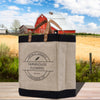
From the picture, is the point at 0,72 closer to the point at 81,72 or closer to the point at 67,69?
the point at 81,72

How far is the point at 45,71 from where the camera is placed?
1927 mm

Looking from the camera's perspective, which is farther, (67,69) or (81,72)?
(81,72)

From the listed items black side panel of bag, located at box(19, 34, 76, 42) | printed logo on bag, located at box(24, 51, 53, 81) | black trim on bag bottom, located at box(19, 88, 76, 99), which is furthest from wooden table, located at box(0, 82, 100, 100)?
black side panel of bag, located at box(19, 34, 76, 42)

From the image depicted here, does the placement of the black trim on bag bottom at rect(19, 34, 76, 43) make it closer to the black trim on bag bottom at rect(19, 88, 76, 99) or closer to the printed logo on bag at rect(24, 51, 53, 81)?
the printed logo on bag at rect(24, 51, 53, 81)

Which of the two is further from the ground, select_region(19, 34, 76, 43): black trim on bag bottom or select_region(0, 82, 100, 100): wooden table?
select_region(19, 34, 76, 43): black trim on bag bottom

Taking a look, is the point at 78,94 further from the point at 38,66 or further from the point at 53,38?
the point at 53,38

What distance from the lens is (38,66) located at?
1948mm

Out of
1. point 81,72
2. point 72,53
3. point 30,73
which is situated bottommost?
point 81,72

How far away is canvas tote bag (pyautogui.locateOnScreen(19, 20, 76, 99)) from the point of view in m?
1.91

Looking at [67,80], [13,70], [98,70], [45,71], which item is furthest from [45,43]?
[98,70]

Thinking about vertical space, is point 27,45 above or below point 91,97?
above

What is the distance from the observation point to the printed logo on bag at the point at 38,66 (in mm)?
1923

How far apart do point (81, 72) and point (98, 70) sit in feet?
1.29

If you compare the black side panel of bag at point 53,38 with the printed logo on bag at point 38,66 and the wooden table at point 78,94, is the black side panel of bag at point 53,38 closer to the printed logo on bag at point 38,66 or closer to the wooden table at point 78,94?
the printed logo on bag at point 38,66
